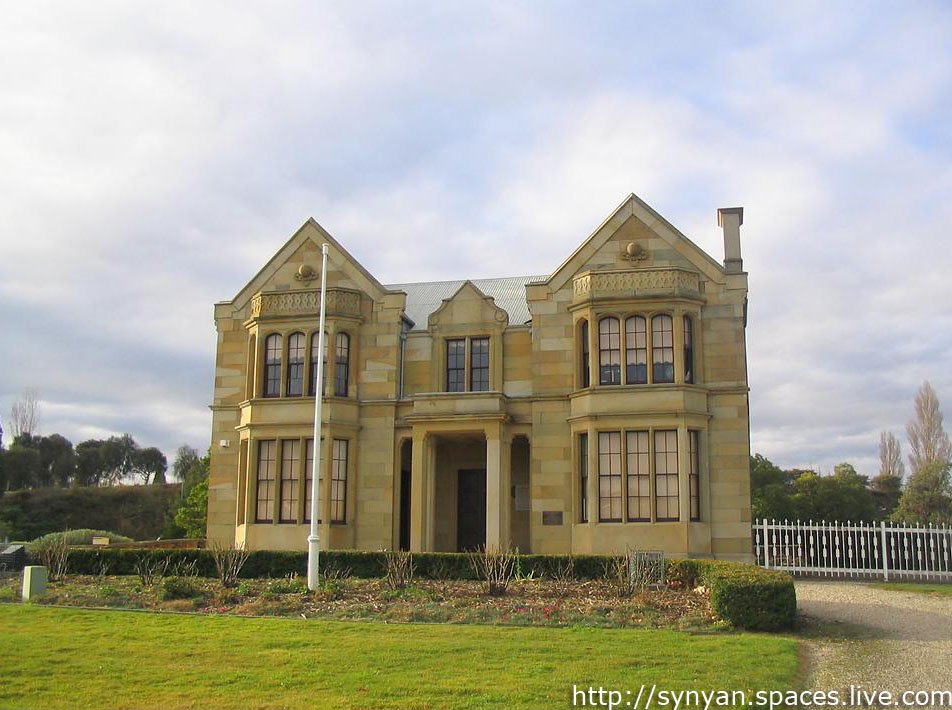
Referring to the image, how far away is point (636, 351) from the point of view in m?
28.1

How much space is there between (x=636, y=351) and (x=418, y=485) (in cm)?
783

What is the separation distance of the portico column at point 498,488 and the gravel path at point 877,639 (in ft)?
28.7

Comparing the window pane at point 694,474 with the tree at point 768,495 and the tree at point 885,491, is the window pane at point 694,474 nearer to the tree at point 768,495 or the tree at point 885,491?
the tree at point 768,495

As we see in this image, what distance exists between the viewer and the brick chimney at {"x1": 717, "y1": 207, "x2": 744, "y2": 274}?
97.0ft

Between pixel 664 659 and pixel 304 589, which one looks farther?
pixel 304 589

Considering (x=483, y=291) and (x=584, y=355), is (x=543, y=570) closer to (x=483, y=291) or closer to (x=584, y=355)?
(x=584, y=355)

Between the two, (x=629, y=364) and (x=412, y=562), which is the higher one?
(x=629, y=364)

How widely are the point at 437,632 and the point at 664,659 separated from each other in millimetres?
4006

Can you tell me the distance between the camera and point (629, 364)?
28.1 meters

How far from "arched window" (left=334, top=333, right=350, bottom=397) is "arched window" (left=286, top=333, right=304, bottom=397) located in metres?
1.14

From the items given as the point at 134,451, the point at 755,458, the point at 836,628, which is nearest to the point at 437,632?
the point at 836,628

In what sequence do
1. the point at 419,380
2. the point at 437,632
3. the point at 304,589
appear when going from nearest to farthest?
the point at 437,632
the point at 304,589
the point at 419,380

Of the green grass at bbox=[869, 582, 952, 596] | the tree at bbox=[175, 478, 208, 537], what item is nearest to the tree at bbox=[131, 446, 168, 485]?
the tree at bbox=[175, 478, 208, 537]

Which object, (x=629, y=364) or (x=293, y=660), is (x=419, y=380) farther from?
(x=293, y=660)
